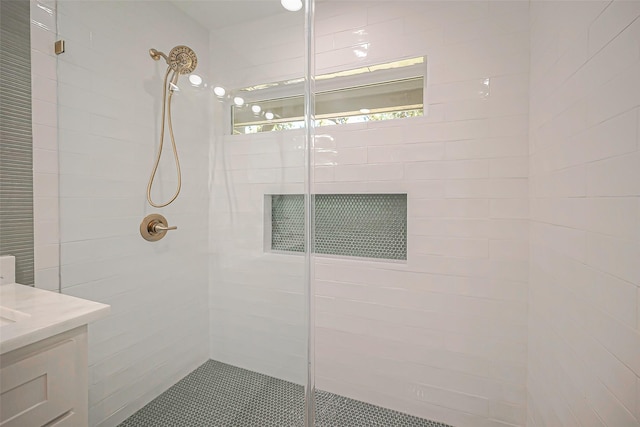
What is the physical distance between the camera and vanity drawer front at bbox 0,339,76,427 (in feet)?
1.88

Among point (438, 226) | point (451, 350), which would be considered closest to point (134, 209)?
point (438, 226)

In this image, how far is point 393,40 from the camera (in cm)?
166

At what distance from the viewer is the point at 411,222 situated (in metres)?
1.65

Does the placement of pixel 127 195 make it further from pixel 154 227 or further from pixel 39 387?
pixel 39 387

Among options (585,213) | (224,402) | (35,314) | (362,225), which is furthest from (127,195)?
(585,213)

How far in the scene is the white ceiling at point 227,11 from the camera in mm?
1119

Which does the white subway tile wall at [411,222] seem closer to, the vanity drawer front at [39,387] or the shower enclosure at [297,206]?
the shower enclosure at [297,206]

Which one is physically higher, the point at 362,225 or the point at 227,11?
the point at 227,11

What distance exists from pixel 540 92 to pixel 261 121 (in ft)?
3.98

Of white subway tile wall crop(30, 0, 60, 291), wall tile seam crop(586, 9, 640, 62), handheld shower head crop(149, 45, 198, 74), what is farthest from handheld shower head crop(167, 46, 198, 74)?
wall tile seam crop(586, 9, 640, 62)

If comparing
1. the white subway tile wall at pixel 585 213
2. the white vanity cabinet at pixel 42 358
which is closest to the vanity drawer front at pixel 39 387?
the white vanity cabinet at pixel 42 358

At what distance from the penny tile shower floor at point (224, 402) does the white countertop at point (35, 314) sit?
0.37 meters

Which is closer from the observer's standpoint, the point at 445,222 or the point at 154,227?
the point at 154,227

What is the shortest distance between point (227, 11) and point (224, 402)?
1.50 m
